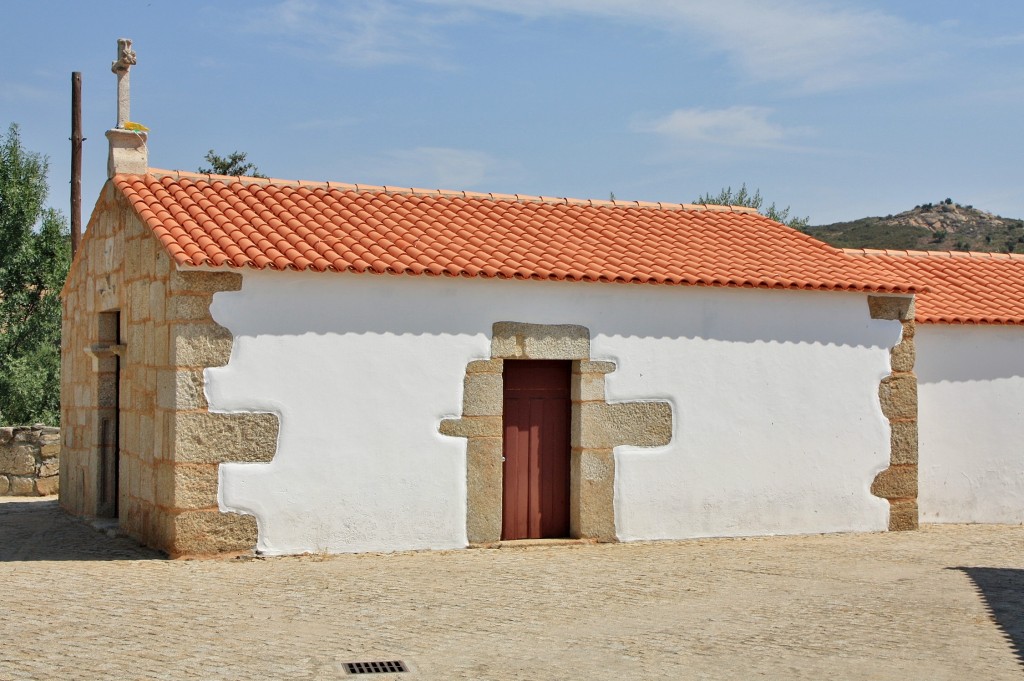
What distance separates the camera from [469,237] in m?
10.8

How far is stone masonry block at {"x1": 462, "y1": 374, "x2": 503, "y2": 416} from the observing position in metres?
9.77

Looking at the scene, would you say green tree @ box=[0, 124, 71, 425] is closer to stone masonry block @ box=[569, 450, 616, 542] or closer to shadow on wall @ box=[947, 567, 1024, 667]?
stone masonry block @ box=[569, 450, 616, 542]

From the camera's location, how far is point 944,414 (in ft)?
40.2

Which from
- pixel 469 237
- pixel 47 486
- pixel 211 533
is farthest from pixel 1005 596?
pixel 47 486

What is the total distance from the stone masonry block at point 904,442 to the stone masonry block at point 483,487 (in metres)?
4.26

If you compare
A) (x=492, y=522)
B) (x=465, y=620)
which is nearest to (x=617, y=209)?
(x=492, y=522)

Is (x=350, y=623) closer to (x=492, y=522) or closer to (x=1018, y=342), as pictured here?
(x=492, y=522)

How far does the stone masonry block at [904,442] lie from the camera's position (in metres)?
11.3

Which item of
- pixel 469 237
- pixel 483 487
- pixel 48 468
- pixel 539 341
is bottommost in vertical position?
pixel 48 468

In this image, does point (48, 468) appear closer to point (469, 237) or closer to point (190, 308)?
point (190, 308)

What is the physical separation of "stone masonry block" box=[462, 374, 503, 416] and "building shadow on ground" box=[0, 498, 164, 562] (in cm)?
286

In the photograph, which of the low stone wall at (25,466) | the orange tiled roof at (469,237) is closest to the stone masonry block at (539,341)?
the orange tiled roof at (469,237)

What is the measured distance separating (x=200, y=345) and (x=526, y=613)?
366 centimetres

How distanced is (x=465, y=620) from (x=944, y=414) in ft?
24.5
